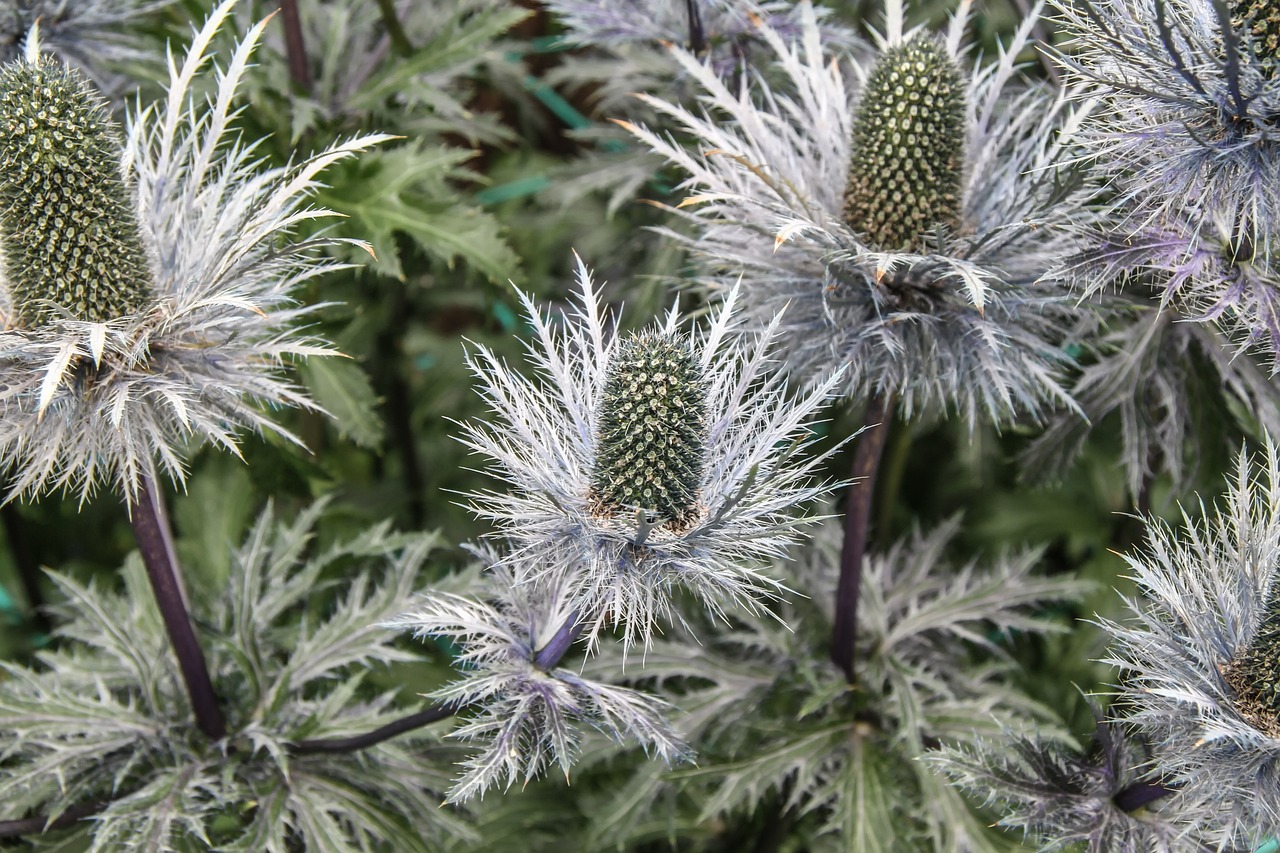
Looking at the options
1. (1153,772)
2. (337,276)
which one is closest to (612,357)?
(1153,772)

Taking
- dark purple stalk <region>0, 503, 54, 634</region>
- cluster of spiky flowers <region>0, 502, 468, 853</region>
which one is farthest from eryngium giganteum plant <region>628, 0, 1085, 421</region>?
dark purple stalk <region>0, 503, 54, 634</region>

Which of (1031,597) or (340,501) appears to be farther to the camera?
(340,501)

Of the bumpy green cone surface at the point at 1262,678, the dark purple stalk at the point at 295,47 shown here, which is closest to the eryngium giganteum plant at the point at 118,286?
the dark purple stalk at the point at 295,47

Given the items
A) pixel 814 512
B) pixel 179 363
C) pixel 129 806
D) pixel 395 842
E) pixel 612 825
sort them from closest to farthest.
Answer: pixel 179 363 → pixel 129 806 → pixel 395 842 → pixel 612 825 → pixel 814 512

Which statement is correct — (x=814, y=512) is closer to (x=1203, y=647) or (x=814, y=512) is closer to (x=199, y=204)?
(x=1203, y=647)

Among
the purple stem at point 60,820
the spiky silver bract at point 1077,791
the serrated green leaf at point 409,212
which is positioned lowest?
the purple stem at point 60,820

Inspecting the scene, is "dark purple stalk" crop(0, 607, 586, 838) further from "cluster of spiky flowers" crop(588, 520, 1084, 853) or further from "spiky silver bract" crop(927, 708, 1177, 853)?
"spiky silver bract" crop(927, 708, 1177, 853)

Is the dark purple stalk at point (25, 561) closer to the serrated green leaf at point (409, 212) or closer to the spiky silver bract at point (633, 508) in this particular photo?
the serrated green leaf at point (409, 212)

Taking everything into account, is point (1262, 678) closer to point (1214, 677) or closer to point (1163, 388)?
point (1214, 677)
